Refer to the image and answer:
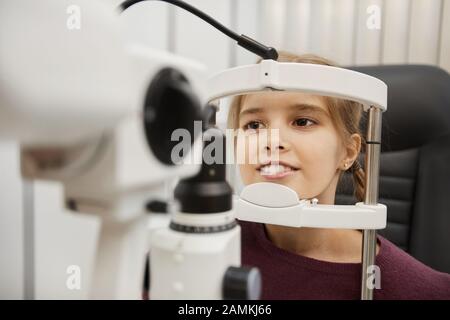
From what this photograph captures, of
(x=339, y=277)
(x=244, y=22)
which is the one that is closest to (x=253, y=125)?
(x=339, y=277)

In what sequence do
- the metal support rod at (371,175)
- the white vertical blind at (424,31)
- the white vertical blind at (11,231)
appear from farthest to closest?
1. the white vertical blind at (424,31)
2. the white vertical blind at (11,231)
3. the metal support rod at (371,175)

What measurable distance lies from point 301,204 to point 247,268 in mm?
177

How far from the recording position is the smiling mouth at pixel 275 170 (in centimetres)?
58

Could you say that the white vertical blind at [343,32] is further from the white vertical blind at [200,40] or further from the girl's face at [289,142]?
the girl's face at [289,142]

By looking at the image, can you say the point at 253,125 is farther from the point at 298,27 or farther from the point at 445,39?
the point at 445,39

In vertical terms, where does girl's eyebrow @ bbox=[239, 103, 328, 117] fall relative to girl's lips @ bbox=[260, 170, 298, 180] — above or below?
above

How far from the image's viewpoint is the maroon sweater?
65 centimetres

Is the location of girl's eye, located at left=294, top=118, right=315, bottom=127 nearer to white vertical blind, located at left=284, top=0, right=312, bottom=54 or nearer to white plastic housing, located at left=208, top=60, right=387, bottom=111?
white plastic housing, located at left=208, top=60, right=387, bottom=111

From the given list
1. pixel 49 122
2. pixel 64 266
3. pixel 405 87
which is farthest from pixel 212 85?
pixel 405 87

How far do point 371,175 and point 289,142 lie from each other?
15cm

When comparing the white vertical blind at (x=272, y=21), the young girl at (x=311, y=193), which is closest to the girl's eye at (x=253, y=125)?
the young girl at (x=311, y=193)

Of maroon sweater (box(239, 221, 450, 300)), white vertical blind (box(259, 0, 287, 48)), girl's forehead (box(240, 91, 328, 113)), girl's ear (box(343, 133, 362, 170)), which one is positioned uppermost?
white vertical blind (box(259, 0, 287, 48))

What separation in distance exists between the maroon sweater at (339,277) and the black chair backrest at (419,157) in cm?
27

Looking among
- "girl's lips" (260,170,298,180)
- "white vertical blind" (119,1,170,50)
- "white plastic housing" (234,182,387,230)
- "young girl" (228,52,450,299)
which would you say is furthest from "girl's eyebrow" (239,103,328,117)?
"white vertical blind" (119,1,170,50)
